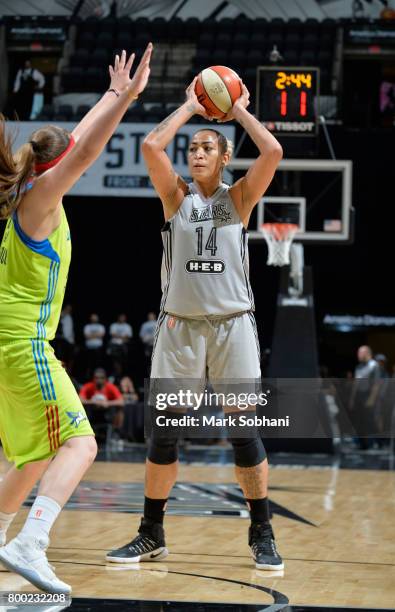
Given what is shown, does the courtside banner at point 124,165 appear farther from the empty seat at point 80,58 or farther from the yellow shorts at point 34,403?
the yellow shorts at point 34,403

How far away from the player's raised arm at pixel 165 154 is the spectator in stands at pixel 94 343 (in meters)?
13.5

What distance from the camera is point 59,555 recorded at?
4.84 metres

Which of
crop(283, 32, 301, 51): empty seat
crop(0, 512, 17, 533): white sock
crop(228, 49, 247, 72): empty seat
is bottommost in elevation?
crop(0, 512, 17, 533): white sock

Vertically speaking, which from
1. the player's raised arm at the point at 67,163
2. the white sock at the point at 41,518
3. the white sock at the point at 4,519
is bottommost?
the white sock at the point at 4,519

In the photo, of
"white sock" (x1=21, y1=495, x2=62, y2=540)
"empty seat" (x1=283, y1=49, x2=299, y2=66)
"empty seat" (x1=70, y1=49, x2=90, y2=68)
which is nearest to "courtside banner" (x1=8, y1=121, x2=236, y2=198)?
"empty seat" (x1=283, y1=49, x2=299, y2=66)

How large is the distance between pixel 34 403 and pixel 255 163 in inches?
77.2

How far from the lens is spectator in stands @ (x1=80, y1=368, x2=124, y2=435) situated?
46.5 ft

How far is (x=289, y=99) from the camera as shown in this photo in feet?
41.8

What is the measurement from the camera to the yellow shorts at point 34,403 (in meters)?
3.60

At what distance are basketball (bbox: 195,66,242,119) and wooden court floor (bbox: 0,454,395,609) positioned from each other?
7.62ft

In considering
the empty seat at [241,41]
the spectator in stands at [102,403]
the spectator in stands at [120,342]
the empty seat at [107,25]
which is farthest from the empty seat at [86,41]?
the spectator in stands at [102,403]

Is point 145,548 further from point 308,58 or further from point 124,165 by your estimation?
point 308,58

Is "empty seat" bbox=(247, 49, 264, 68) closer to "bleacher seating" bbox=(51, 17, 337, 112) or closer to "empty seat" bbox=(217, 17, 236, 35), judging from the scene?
"bleacher seating" bbox=(51, 17, 337, 112)

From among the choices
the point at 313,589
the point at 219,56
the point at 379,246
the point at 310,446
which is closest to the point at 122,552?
the point at 313,589
